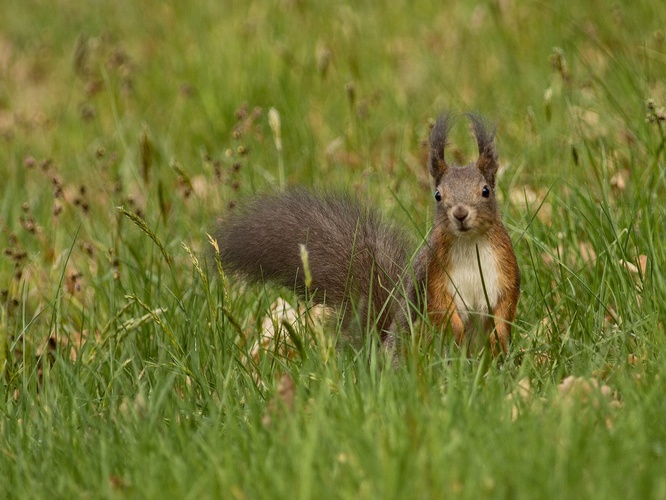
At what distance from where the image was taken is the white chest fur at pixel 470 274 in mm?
3512

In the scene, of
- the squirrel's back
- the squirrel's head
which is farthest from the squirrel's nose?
the squirrel's back

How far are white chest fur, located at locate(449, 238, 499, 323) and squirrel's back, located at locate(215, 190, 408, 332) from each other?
280mm

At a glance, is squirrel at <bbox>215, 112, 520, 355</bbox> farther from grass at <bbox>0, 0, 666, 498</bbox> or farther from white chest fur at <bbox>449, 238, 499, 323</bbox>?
grass at <bbox>0, 0, 666, 498</bbox>

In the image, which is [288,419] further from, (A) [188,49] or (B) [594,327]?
(A) [188,49]

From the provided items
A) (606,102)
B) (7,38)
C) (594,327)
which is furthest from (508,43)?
(7,38)

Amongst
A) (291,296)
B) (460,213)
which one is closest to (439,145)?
(460,213)

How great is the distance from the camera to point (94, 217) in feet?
18.7

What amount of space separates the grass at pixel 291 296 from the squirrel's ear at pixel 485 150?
0.88 feet

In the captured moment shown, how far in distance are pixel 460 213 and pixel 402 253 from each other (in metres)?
0.61

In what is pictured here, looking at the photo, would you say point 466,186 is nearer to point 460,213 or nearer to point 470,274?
point 460,213

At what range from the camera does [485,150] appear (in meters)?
3.58

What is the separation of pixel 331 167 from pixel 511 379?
2.96 meters

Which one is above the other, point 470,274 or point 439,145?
point 439,145

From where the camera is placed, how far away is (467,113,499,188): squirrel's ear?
3.58 metres
